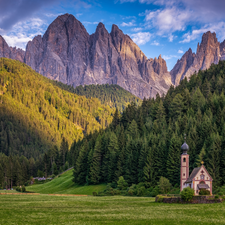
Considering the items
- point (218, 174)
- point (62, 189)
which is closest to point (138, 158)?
point (218, 174)

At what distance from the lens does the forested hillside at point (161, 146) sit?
81.8m

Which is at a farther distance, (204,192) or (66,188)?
(66,188)

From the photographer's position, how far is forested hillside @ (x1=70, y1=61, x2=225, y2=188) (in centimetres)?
8175

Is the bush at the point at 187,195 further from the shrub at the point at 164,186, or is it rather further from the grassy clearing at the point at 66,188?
the grassy clearing at the point at 66,188

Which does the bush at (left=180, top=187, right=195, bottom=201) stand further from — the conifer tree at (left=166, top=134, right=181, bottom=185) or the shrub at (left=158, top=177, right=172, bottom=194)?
the conifer tree at (left=166, top=134, right=181, bottom=185)

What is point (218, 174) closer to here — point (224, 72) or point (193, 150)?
point (193, 150)

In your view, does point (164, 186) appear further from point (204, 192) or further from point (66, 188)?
point (66, 188)

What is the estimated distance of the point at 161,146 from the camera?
89375 millimetres

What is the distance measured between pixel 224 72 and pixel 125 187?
104m

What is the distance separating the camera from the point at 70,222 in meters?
28.2

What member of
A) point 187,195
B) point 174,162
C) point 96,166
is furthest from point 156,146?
point 187,195

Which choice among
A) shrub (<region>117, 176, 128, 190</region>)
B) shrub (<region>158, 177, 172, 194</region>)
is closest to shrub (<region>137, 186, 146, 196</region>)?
shrub (<region>158, 177, 172, 194</region>)

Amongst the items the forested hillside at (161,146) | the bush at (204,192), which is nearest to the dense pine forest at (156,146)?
the forested hillside at (161,146)

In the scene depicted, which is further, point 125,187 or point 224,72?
point 224,72
